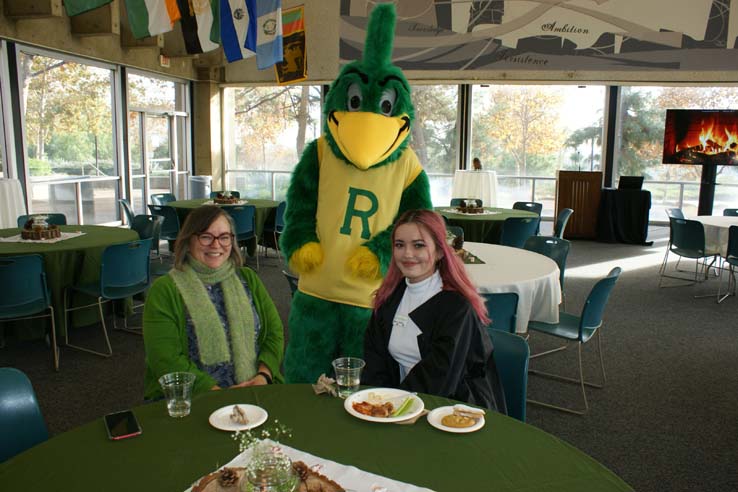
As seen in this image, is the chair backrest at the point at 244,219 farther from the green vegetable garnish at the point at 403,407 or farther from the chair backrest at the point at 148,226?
the green vegetable garnish at the point at 403,407

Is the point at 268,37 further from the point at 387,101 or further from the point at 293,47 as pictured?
the point at 387,101

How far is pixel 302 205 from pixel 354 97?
0.57 meters

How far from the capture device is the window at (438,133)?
415 inches

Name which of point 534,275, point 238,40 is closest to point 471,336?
point 534,275

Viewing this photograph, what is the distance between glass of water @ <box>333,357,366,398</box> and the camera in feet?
5.50

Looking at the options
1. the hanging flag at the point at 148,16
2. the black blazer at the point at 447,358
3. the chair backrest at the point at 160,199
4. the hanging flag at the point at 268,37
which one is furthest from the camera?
the chair backrest at the point at 160,199

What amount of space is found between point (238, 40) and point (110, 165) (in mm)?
3326

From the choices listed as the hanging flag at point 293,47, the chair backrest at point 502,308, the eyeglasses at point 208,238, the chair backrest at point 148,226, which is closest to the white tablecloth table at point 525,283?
the chair backrest at point 502,308

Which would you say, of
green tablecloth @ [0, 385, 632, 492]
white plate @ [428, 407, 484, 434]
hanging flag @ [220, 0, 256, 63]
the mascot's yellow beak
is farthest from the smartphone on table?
hanging flag @ [220, 0, 256, 63]

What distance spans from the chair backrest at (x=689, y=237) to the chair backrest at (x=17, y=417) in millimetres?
6335

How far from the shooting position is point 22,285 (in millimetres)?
3826

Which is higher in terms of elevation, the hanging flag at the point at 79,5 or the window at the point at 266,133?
the hanging flag at the point at 79,5

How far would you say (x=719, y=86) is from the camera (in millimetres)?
9352

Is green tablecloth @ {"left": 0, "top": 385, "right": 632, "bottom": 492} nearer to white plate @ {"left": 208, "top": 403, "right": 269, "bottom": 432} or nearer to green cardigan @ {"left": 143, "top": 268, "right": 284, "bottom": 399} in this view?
white plate @ {"left": 208, "top": 403, "right": 269, "bottom": 432}
